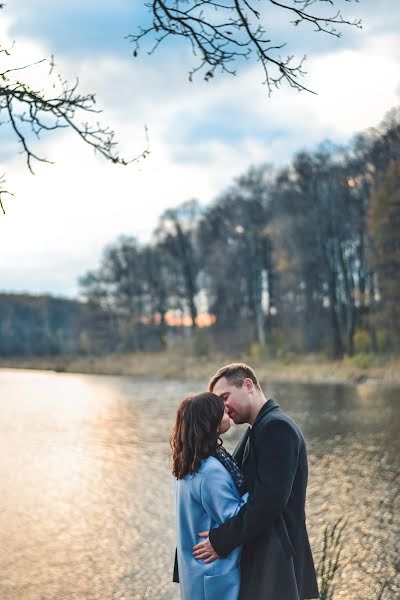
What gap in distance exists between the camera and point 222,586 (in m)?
3.03

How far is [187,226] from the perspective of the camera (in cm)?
4622

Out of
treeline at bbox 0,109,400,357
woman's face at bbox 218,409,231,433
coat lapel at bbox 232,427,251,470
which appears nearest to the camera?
woman's face at bbox 218,409,231,433

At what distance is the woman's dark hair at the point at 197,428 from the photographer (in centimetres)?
302

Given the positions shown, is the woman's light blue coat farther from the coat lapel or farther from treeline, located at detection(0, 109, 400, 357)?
Answer: treeline, located at detection(0, 109, 400, 357)

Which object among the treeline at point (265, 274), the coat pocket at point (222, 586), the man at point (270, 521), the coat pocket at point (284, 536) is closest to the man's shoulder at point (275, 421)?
the man at point (270, 521)

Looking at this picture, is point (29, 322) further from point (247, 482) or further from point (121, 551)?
point (247, 482)

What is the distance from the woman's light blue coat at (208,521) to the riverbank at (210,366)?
874 inches

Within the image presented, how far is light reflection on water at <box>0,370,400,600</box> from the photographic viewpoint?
7.18 m

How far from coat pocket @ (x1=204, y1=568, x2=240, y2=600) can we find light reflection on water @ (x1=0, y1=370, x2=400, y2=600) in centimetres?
343

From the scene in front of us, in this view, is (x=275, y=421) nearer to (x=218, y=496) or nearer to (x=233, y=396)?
(x=233, y=396)

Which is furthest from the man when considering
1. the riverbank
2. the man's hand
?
the riverbank

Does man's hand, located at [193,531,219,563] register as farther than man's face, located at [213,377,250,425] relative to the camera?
No

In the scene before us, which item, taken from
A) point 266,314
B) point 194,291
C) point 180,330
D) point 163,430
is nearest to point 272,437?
point 163,430

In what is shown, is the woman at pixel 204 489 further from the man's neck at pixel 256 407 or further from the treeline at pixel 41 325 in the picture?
the treeline at pixel 41 325
